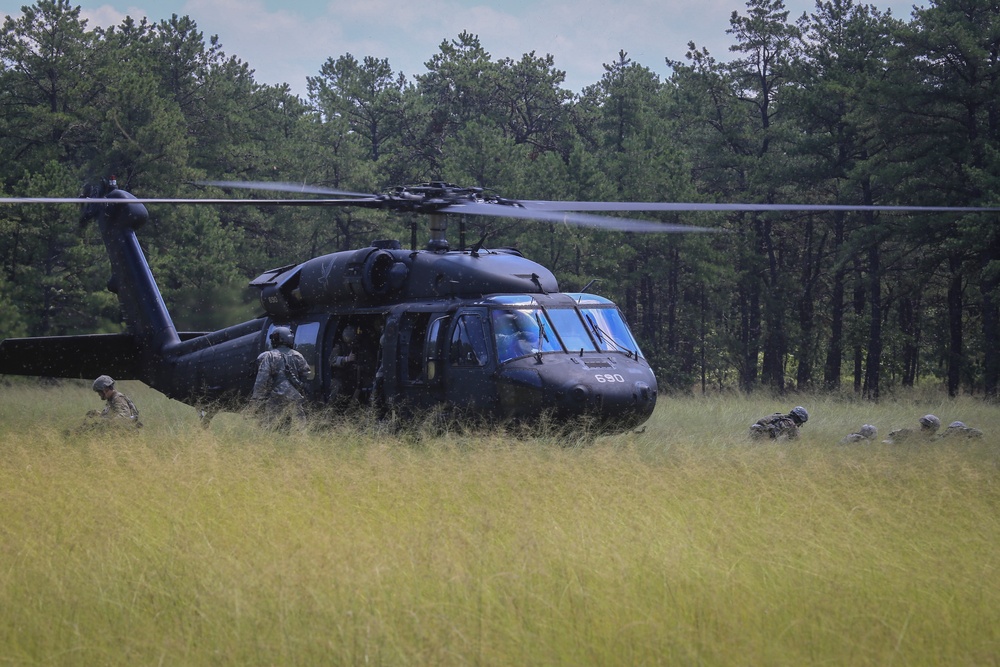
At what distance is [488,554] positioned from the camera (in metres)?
6.04

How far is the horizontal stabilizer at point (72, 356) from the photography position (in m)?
13.5

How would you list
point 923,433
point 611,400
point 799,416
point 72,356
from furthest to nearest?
point 72,356
point 799,416
point 923,433
point 611,400

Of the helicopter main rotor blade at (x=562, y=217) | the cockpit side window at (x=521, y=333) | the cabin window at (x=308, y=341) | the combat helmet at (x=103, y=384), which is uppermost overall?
the helicopter main rotor blade at (x=562, y=217)

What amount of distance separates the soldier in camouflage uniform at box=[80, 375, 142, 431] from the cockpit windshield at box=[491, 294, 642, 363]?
3925 millimetres

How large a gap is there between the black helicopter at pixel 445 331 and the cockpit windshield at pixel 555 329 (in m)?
0.01

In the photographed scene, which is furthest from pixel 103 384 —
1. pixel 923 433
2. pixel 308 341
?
pixel 923 433

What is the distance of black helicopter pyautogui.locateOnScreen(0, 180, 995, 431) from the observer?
32.9 feet

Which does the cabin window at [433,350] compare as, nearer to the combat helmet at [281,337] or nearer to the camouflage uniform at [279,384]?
the camouflage uniform at [279,384]

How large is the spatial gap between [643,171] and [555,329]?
21786 mm

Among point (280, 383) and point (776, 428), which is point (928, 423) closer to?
point (776, 428)

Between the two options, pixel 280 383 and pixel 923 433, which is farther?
pixel 923 433

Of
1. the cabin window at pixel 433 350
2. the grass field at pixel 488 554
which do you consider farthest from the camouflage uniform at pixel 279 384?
the cabin window at pixel 433 350

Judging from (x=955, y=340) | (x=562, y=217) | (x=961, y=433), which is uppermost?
(x=562, y=217)

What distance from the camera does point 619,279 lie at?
33.5 meters
